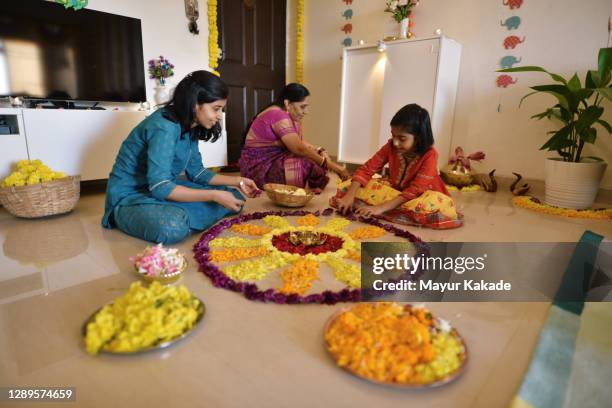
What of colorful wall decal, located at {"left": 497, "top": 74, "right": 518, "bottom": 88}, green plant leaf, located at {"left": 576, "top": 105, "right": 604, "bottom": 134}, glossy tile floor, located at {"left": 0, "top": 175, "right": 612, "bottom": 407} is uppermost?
colorful wall decal, located at {"left": 497, "top": 74, "right": 518, "bottom": 88}

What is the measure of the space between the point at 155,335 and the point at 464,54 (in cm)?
383

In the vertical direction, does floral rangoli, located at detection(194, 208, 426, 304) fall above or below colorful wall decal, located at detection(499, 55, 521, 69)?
below

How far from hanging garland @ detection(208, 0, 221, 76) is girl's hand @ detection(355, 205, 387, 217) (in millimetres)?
2663

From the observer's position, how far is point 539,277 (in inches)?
62.2

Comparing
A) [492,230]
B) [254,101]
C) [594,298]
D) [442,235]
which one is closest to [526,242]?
[492,230]

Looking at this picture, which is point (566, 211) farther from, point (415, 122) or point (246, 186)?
point (246, 186)

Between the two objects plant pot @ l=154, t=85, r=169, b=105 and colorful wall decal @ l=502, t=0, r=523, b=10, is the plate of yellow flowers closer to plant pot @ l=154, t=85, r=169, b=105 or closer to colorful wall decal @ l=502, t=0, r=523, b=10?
plant pot @ l=154, t=85, r=169, b=105

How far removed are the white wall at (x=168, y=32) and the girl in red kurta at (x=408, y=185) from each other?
8.04 feet

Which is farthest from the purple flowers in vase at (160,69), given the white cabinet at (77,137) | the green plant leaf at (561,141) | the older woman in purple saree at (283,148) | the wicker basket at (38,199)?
the green plant leaf at (561,141)

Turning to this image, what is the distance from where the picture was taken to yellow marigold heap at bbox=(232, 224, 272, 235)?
1.99 metres

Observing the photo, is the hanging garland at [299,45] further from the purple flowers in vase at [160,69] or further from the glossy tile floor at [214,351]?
the glossy tile floor at [214,351]

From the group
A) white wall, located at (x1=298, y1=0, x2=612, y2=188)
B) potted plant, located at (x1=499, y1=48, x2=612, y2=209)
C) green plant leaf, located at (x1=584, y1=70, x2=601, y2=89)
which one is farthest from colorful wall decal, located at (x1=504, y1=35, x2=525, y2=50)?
green plant leaf, located at (x1=584, y1=70, x2=601, y2=89)

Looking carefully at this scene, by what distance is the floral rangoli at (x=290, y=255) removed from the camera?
1.36m

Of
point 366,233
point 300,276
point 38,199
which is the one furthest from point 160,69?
point 300,276
